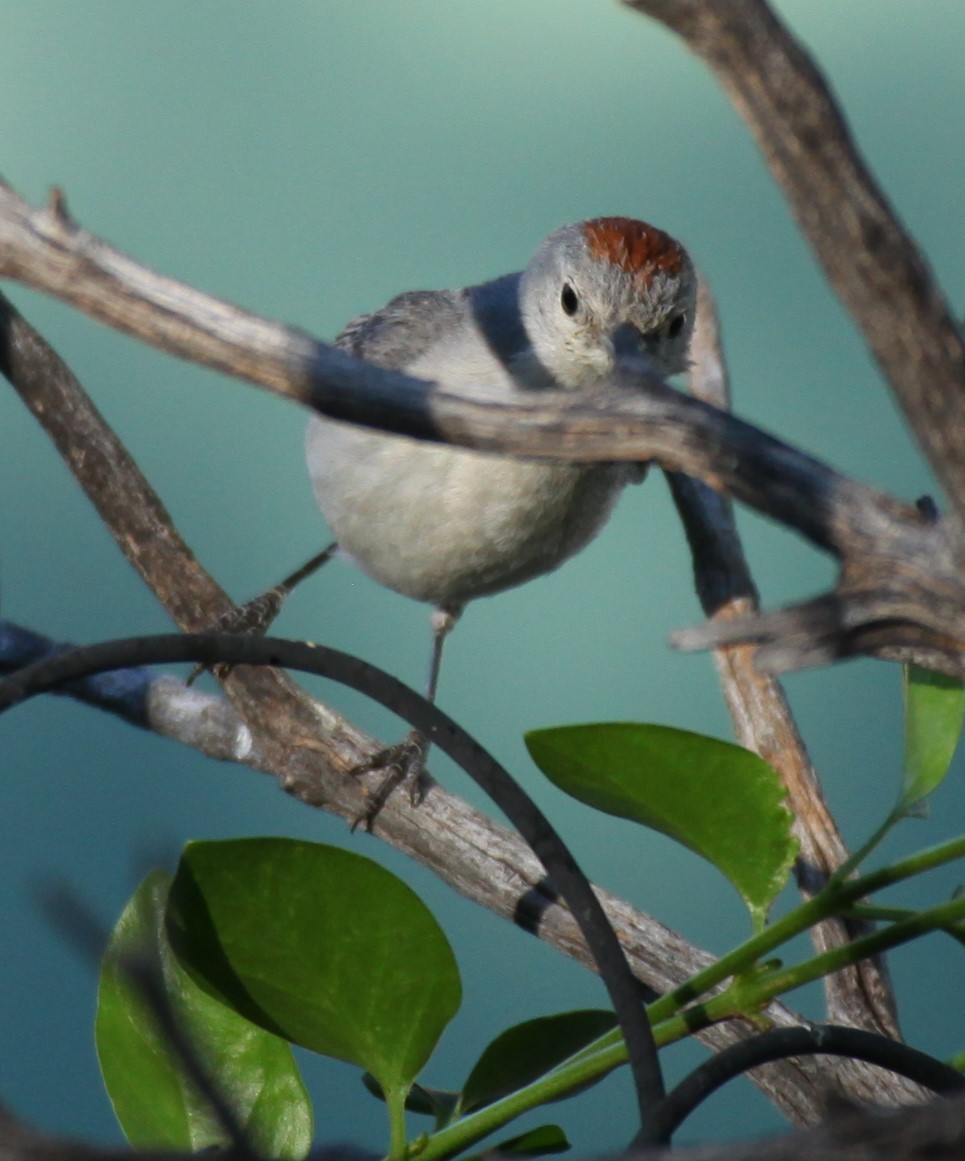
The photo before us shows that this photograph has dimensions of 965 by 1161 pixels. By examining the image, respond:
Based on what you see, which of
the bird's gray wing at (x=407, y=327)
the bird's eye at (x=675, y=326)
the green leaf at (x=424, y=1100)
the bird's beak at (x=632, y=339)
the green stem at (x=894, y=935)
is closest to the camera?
the green stem at (x=894, y=935)

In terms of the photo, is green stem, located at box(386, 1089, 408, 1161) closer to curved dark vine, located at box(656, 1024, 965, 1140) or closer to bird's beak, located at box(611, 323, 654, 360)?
curved dark vine, located at box(656, 1024, 965, 1140)

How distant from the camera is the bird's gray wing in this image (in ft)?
4.10

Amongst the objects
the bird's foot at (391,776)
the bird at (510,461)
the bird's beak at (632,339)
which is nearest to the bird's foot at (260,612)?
the bird at (510,461)

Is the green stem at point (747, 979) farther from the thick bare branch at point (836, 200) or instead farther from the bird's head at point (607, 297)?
the bird's head at point (607, 297)

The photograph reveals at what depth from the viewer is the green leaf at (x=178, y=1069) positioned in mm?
530

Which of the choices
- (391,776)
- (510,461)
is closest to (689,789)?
(391,776)

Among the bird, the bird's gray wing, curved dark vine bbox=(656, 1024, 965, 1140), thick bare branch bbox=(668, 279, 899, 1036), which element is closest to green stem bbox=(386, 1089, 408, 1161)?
curved dark vine bbox=(656, 1024, 965, 1140)

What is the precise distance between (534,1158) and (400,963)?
84 mm

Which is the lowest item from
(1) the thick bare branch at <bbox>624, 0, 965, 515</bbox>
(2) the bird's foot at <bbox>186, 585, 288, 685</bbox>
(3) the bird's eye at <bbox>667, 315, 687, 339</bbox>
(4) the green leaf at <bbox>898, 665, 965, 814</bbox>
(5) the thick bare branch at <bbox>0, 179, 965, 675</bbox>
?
(4) the green leaf at <bbox>898, 665, 965, 814</bbox>

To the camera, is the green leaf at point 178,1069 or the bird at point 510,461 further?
the bird at point 510,461

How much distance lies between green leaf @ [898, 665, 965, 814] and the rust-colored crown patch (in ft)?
2.04

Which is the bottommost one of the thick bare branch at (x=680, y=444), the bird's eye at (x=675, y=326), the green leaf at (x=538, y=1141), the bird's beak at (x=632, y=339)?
the green leaf at (x=538, y=1141)

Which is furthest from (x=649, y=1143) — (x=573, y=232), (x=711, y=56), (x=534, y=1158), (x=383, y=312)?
(x=383, y=312)

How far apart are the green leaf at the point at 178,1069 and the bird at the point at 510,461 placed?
0.46 m
